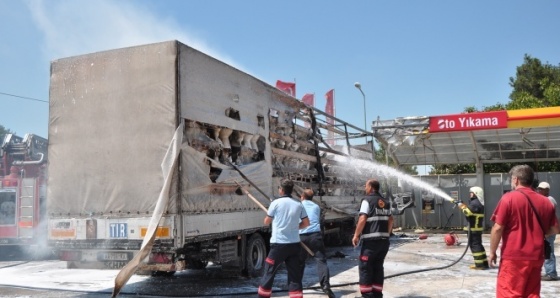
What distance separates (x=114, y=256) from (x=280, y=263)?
247 centimetres

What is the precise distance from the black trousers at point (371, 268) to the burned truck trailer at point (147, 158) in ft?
7.65

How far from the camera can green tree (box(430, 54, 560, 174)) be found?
90.0ft

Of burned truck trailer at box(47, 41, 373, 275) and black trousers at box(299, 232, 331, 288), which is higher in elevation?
burned truck trailer at box(47, 41, 373, 275)

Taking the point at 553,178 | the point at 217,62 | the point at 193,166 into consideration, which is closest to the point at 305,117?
the point at 217,62

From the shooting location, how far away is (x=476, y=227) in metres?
10.2

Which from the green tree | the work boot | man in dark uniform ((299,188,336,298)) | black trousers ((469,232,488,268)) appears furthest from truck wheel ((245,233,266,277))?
the green tree

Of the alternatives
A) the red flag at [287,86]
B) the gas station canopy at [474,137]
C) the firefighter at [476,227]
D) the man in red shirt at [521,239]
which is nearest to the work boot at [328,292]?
the man in red shirt at [521,239]

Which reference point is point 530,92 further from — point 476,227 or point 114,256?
point 114,256

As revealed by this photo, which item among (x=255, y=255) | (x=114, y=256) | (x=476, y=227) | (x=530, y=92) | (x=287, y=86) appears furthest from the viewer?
(x=530, y=92)

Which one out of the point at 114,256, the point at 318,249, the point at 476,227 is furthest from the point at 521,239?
the point at 476,227

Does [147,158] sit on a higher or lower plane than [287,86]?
lower

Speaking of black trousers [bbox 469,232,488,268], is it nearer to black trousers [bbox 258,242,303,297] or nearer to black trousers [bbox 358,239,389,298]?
black trousers [bbox 358,239,389,298]

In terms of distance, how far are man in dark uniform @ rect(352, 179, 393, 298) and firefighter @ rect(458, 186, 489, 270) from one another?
13.0 ft

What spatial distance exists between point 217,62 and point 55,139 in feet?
8.93
